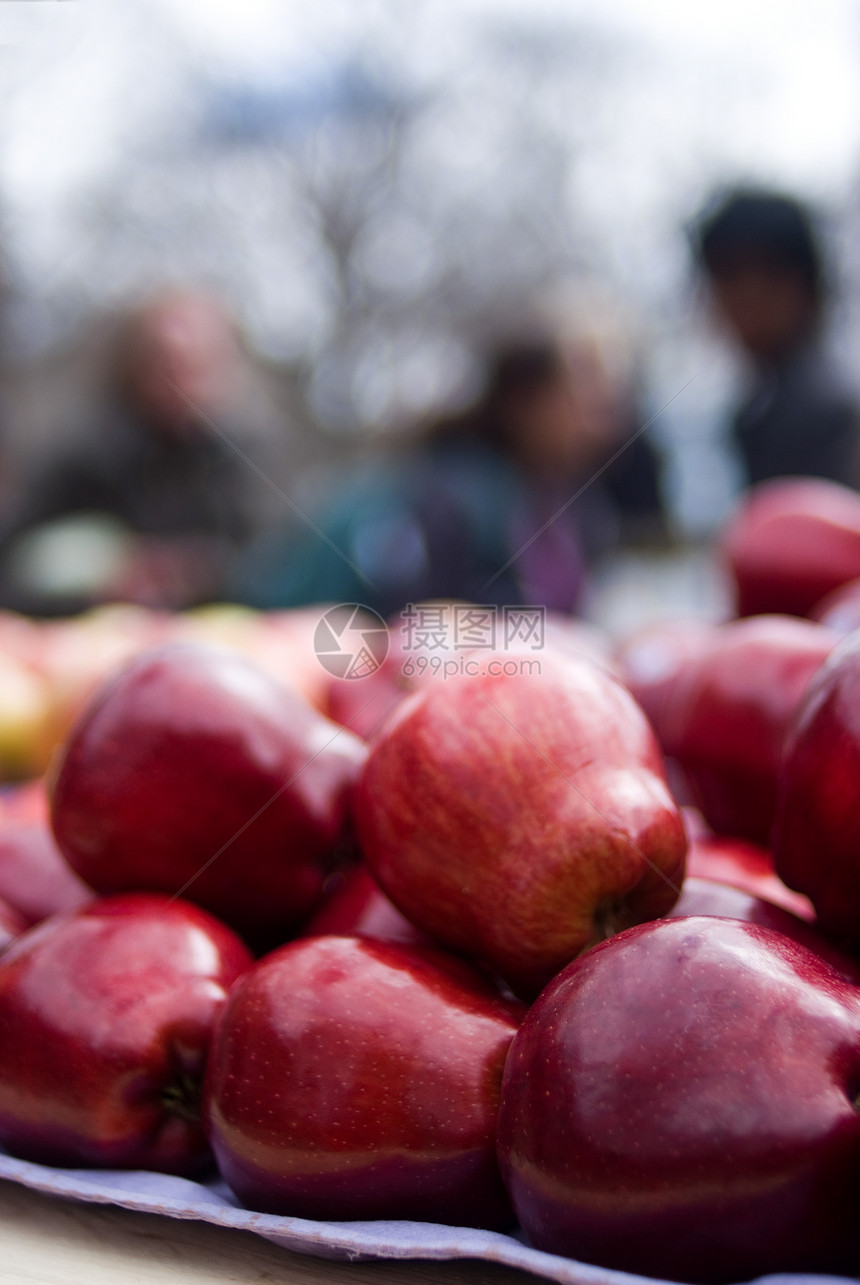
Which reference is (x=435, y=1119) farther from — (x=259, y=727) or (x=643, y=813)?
(x=259, y=727)

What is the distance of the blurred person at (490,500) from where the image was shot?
2404mm

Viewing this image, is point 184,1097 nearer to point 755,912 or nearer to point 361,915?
point 361,915

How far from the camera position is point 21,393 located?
8.38 m

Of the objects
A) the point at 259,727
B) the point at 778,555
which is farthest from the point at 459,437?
the point at 259,727

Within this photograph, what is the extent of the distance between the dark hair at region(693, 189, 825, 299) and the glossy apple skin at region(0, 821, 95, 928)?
2.08m

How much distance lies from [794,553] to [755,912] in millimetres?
756

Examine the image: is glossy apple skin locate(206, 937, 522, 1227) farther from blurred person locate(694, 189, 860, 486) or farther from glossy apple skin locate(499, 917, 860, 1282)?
blurred person locate(694, 189, 860, 486)

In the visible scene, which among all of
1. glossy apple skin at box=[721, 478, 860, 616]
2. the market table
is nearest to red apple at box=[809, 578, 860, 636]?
glossy apple skin at box=[721, 478, 860, 616]

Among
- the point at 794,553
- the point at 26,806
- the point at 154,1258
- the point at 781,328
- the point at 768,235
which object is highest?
the point at 768,235

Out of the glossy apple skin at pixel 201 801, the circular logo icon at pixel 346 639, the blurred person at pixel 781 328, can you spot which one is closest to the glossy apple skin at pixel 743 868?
→ the glossy apple skin at pixel 201 801

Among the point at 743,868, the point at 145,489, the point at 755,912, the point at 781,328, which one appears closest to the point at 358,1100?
the point at 755,912

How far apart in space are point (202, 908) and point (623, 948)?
0.38 metres

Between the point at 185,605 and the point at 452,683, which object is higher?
the point at 452,683

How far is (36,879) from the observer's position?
3.01 ft
